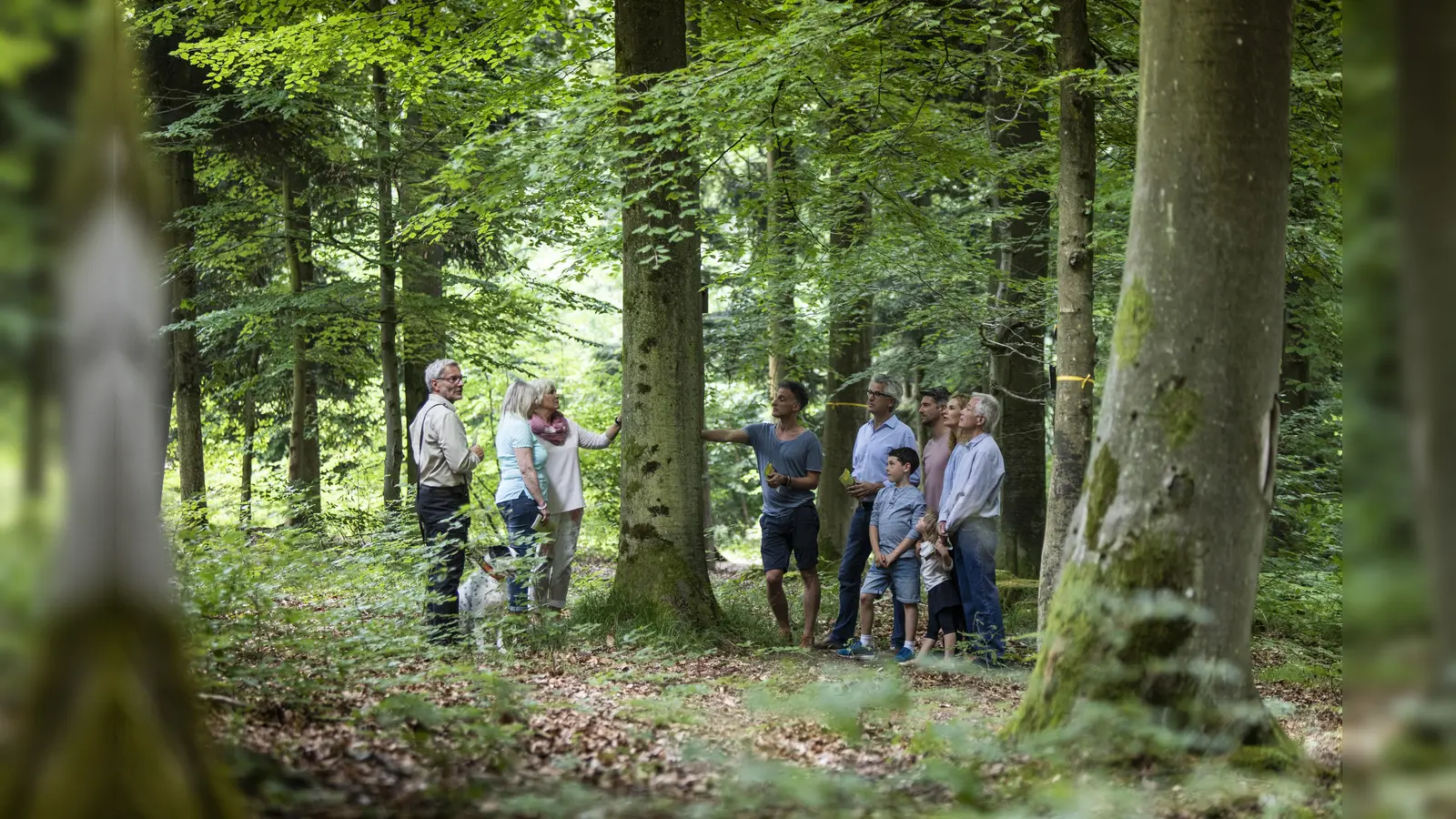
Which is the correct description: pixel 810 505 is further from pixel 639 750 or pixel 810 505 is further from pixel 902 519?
pixel 639 750

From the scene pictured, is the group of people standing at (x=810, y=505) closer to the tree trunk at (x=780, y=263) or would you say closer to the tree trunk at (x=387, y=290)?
the tree trunk at (x=780, y=263)

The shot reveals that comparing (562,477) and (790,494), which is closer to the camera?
(562,477)

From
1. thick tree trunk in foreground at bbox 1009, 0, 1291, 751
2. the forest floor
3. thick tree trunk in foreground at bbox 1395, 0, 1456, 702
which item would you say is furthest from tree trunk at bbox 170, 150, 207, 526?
thick tree trunk in foreground at bbox 1395, 0, 1456, 702

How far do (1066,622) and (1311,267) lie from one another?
222 inches

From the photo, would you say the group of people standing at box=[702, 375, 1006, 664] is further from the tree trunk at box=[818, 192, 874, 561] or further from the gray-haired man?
the tree trunk at box=[818, 192, 874, 561]

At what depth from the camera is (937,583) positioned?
8320mm

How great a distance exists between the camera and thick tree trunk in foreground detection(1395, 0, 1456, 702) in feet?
7.54

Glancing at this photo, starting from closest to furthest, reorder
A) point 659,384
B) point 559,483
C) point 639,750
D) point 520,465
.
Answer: point 639,750
point 520,465
point 659,384
point 559,483

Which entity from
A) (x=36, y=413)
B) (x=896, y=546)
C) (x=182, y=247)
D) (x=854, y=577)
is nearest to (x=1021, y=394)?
(x=854, y=577)

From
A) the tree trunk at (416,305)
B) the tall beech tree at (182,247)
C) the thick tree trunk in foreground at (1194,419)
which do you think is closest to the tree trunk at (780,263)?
the tree trunk at (416,305)

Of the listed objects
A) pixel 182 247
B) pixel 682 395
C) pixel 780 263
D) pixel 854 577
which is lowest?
pixel 854 577

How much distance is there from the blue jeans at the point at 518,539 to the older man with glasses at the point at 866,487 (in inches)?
98.7

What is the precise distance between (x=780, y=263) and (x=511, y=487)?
6624 mm

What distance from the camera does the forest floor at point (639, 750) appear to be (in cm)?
346
